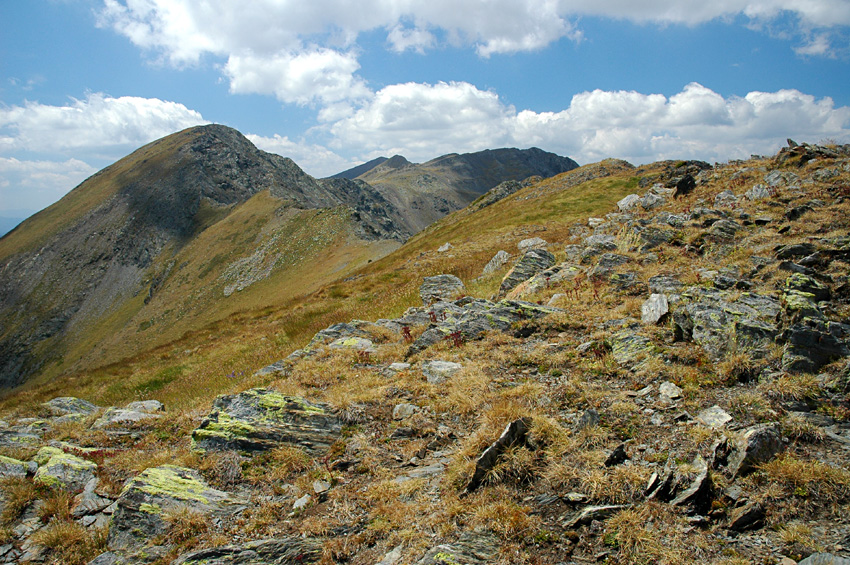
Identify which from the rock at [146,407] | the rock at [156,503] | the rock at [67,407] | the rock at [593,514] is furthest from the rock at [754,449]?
the rock at [67,407]

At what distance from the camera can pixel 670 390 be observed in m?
7.46

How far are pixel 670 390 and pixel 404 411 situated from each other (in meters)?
5.61

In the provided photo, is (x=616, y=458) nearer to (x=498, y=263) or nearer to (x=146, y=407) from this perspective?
(x=146, y=407)

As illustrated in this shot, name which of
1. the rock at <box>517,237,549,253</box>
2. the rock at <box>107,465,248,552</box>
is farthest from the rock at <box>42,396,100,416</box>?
the rock at <box>517,237,549,253</box>

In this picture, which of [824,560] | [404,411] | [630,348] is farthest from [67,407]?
[824,560]

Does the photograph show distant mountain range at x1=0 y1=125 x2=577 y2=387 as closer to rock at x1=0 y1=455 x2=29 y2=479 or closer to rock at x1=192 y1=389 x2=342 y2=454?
rock at x1=192 y1=389 x2=342 y2=454

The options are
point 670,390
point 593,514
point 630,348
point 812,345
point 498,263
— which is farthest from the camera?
point 498,263

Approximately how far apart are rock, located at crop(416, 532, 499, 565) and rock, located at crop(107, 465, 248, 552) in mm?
3691

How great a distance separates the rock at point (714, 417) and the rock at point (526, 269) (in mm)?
12783

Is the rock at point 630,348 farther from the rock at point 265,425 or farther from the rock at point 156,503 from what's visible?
the rock at point 156,503

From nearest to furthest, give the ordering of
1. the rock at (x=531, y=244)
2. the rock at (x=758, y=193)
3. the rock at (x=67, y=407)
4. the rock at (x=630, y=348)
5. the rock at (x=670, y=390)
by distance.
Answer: the rock at (x=670, y=390), the rock at (x=630, y=348), the rock at (x=67, y=407), the rock at (x=758, y=193), the rock at (x=531, y=244)

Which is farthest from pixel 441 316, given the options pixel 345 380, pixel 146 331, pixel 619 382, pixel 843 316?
pixel 146 331

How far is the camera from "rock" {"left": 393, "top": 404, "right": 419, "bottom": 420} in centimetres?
906

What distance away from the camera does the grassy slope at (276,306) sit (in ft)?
76.5
